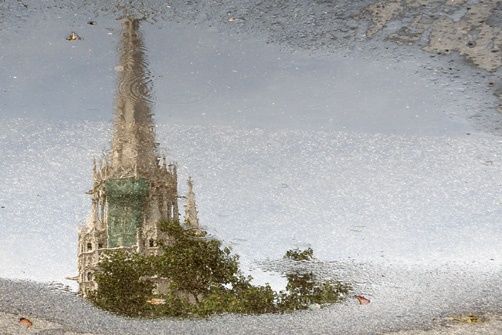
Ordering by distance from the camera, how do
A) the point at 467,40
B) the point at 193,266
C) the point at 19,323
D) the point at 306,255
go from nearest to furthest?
the point at 19,323 < the point at 467,40 < the point at 306,255 < the point at 193,266

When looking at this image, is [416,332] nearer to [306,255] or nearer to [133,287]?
[306,255]

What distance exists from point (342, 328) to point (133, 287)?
208 inches

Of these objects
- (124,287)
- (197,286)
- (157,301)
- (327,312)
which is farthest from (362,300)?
(197,286)

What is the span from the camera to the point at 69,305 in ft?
18.2

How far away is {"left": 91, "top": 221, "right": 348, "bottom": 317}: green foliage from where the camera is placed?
6.20m

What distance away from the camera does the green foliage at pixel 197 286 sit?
620 cm

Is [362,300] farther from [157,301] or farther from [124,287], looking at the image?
[124,287]

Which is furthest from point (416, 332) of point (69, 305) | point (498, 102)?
point (69, 305)

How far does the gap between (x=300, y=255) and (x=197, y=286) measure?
3915 millimetres

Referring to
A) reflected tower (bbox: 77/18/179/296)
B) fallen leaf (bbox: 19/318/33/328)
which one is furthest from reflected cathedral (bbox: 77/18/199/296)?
fallen leaf (bbox: 19/318/33/328)

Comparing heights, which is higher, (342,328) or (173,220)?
(173,220)

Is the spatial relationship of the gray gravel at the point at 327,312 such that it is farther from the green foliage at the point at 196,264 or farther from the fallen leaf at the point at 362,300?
the green foliage at the point at 196,264

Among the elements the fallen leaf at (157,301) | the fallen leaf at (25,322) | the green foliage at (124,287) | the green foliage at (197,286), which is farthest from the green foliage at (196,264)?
the fallen leaf at (25,322)

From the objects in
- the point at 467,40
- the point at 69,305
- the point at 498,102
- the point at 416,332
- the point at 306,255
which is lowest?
the point at 416,332
